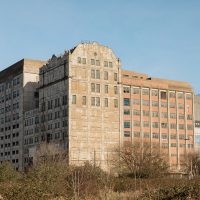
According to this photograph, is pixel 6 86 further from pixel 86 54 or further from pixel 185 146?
pixel 185 146

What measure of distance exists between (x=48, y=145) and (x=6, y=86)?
131ft

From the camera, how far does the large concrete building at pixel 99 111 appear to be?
12169 centimetres

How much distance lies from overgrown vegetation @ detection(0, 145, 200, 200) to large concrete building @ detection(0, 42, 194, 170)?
38.8 feet

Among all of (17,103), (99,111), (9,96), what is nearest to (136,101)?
(99,111)

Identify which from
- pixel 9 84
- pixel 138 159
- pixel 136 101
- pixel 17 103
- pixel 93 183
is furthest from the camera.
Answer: pixel 9 84

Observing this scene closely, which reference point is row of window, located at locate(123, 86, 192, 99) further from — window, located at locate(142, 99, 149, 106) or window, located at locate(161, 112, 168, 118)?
window, located at locate(161, 112, 168, 118)

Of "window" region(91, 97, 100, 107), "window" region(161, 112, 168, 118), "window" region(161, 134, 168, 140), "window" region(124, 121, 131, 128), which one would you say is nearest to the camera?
"window" region(91, 97, 100, 107)

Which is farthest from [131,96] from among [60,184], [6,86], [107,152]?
[60,184]

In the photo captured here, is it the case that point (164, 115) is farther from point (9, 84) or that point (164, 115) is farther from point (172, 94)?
point (9, 84)

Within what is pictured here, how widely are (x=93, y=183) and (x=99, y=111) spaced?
72284mm

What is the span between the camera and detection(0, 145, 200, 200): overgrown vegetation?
3120 cm

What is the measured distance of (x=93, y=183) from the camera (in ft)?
174

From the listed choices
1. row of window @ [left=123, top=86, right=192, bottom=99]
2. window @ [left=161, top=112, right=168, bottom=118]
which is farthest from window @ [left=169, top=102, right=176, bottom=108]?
window @ [left=161, top=112, right=168, bottom=118]

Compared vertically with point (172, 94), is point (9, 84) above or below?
above
